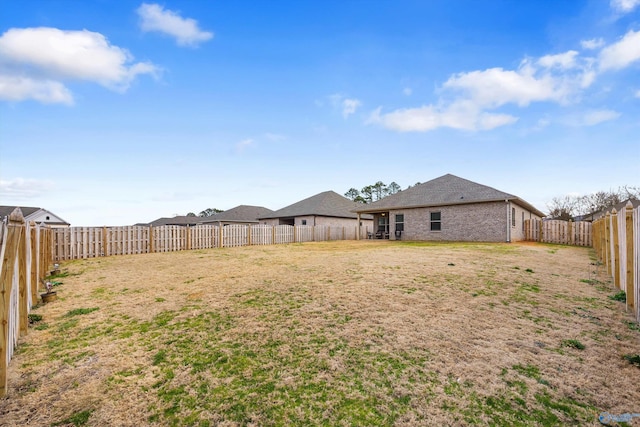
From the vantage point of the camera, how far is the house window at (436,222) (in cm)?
2006

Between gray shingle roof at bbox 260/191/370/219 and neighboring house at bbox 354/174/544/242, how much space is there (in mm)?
6969

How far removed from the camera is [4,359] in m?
2.66

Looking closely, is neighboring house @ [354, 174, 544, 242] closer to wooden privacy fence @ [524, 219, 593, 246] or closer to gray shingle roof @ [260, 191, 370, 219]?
wooden privacy fence @ [524, 219, 593, 246]

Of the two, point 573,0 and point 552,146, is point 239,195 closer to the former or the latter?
point 552,146

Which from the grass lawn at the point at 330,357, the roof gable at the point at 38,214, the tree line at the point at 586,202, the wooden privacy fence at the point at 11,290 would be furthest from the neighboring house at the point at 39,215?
the tree line at the point at 586,202

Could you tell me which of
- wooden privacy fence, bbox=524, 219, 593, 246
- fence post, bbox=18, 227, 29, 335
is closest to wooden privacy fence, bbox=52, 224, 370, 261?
fence post, bbox=18, 227, 29, 335

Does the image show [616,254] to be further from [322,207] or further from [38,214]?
[38,214]

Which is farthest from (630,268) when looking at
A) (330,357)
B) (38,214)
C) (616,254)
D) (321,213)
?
(38,214)

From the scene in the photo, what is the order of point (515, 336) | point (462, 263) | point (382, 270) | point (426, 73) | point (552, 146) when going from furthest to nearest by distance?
point (552, 146) → point (426, 73) → point (462, 263) → point (382, 270) → point (515, 336)

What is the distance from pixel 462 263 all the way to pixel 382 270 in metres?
2.83

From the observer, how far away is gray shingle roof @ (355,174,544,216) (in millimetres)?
18119

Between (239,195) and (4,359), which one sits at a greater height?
(239,195)

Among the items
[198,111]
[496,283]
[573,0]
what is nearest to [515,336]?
[496,283]

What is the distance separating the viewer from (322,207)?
30453 millimetres
